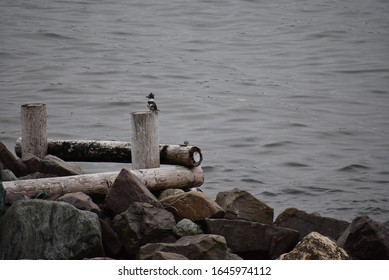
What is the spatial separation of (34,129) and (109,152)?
1.13 meters

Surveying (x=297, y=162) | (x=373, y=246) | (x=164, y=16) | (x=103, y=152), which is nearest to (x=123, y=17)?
(x=164, y=16)

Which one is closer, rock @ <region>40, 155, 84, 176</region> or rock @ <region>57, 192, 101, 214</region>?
rock @ <region>57, 192, 101, 214</region>

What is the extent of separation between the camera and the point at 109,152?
12734 mm

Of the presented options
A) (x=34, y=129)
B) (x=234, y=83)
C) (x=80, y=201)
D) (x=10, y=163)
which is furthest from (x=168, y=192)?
(x=234, y=83)

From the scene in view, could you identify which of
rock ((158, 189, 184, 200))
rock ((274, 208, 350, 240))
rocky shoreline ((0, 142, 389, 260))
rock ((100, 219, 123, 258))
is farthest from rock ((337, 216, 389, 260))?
rock ((158, 189, 184, 200))

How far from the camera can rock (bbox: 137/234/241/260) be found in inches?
360

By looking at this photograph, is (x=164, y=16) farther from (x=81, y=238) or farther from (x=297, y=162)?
(x=81, y=238)

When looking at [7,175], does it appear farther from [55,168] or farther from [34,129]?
[34,129]

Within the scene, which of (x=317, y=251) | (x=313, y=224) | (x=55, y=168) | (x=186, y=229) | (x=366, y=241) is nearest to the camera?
(x=317, y=251)

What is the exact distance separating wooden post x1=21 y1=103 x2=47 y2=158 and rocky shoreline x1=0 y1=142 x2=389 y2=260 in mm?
1059

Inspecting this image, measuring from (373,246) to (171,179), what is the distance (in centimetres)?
333

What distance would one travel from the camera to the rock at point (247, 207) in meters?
11.5

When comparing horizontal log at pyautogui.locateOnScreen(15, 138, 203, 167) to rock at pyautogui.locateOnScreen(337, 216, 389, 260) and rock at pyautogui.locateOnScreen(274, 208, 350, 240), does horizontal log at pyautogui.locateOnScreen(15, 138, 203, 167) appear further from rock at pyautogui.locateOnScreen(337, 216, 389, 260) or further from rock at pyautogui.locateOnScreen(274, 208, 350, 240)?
rock at pyautogui.locateOnScreen(337, 216, 389, 260)

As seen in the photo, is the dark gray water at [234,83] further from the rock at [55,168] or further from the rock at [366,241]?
the rock at [366,241]
